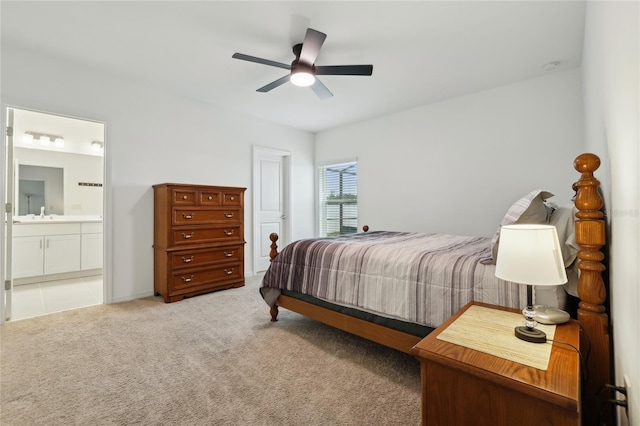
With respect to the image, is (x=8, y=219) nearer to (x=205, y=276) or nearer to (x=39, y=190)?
(x=205, y=276)

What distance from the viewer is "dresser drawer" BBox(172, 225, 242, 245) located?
11.5ft

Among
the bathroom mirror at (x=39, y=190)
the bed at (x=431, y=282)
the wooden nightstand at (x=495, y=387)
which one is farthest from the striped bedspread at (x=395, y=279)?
the bathroom mirror at (x=39, y=190)

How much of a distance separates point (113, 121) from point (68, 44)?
836mm

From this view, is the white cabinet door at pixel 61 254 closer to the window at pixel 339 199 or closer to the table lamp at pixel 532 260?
the window at pixel 339 199

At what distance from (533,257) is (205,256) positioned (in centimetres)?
351

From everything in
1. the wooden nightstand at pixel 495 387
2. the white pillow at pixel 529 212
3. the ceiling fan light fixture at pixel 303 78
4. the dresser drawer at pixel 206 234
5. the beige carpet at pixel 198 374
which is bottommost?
the beige carpet at pixel 198 374

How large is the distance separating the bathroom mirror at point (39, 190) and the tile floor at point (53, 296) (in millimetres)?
1301

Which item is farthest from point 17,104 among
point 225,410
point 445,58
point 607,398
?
point 607,398

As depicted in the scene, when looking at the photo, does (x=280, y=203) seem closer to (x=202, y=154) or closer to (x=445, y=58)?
(x=202, y=154)

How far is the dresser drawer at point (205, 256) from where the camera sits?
137 inches

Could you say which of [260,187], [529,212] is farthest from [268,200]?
[529,212]

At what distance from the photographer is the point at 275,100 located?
411 cm

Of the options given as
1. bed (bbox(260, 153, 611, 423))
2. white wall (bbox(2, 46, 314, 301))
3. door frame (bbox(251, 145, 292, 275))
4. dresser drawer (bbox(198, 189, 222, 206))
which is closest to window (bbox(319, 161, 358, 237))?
door frame (bbox(251, 145, 292, 275))

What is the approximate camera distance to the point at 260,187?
4.98m
